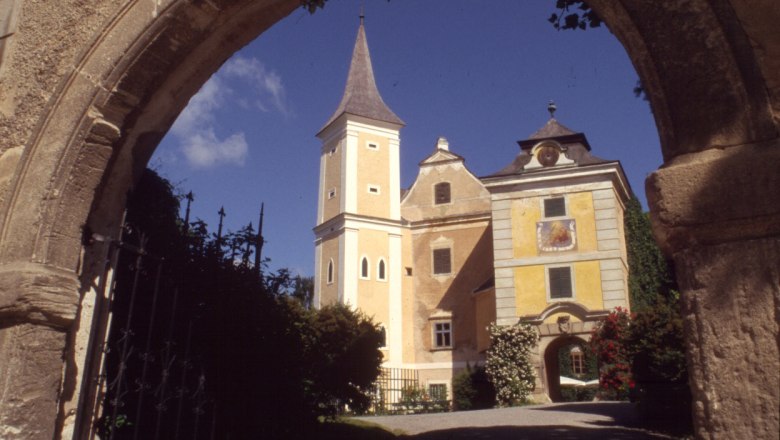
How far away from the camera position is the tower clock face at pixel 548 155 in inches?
1028

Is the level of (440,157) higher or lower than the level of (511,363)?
higher

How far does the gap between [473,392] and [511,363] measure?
96.2 inches

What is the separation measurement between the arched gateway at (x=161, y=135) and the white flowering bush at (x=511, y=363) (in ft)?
68.0

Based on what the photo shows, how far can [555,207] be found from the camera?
83.1 feet

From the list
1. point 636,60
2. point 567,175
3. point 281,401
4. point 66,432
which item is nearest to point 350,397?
point 281,401

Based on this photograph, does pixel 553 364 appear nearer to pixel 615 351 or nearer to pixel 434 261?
pixel 434 261

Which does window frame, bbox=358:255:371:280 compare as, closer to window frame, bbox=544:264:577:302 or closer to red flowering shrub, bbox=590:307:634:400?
window frame, bbox=544:264:577:302

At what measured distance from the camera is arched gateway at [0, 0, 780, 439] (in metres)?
2.17

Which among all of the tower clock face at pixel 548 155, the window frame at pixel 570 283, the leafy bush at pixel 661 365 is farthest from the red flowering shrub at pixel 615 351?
the tower clock face at pixel 548 155

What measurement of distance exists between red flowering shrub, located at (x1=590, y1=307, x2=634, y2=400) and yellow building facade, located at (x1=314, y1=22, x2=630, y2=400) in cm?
1089

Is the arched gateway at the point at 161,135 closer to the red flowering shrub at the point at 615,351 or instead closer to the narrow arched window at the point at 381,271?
the red flowering shrub at the point at 615,351

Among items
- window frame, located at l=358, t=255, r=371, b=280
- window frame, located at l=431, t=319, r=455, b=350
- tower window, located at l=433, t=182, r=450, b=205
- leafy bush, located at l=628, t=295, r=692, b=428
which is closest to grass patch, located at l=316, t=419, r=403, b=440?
leafy bush, located at l=628, t=295, r=692, b=428

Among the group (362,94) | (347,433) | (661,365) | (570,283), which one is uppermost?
(362,94)

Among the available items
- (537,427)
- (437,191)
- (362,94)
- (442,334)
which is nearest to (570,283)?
(442,334)
